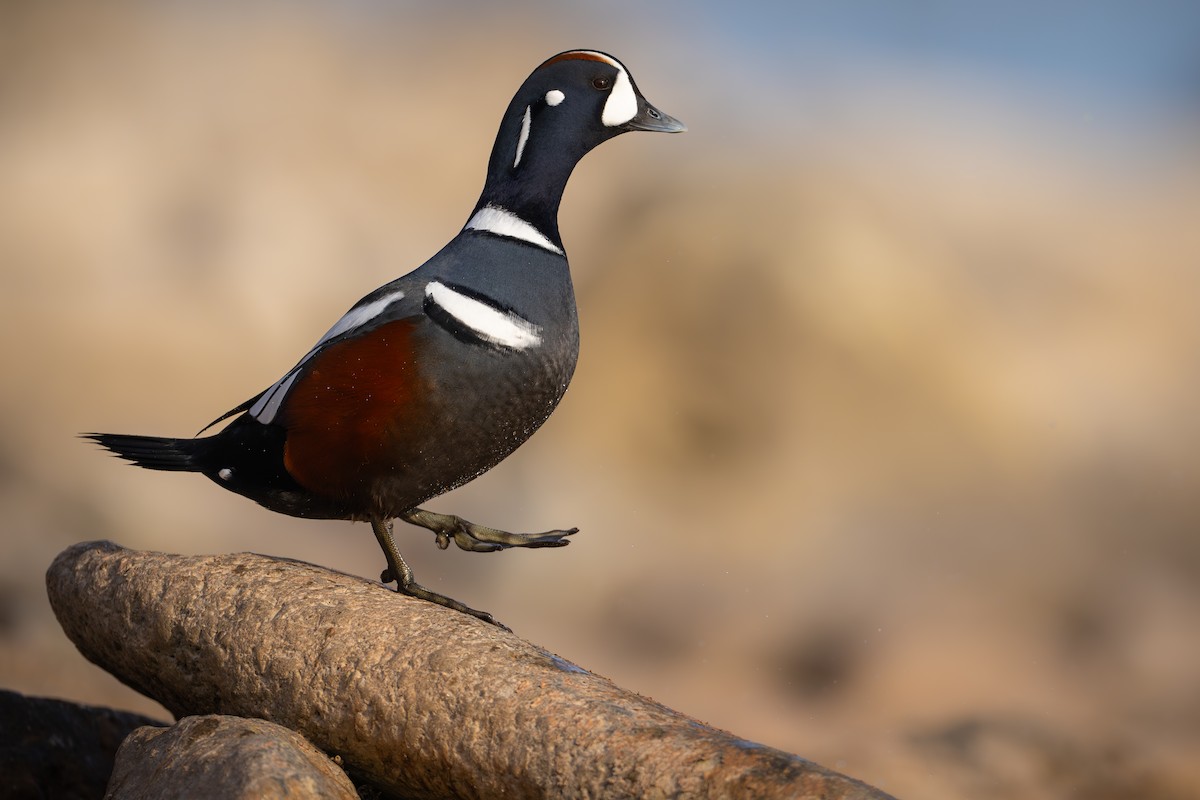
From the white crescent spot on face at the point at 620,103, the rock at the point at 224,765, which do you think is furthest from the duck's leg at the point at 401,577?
the white crescent spot on face at the point at 620,103

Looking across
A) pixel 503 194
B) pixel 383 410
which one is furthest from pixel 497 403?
pixel 503 194

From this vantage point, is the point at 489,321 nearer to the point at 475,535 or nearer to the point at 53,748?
the point at 475,535

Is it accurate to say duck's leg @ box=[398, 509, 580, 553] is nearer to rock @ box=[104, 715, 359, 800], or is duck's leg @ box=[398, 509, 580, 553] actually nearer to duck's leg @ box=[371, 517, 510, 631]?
duck's leg @ box=[371, 517, 510, 631]

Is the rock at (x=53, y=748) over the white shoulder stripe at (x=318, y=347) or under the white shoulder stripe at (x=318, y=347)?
under

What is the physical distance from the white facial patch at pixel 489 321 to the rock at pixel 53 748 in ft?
7.13

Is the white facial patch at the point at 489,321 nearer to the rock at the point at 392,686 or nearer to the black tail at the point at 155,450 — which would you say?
the rock at the point at 392,686

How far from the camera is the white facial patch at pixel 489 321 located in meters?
4.18

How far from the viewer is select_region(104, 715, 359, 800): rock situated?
346cm

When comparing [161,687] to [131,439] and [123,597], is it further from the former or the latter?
[131,439]

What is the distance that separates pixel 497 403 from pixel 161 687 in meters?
1.77

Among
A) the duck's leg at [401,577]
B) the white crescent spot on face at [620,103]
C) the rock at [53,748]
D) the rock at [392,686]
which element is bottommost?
the rock at [53,748]

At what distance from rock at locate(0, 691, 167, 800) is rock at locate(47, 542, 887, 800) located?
1.59 feet

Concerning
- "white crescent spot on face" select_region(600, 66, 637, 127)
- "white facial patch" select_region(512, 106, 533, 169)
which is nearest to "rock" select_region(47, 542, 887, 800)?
"white facial patch" select_region(512, 106, 533, 169)

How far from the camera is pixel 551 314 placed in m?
4.35
